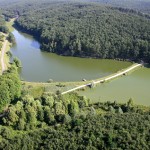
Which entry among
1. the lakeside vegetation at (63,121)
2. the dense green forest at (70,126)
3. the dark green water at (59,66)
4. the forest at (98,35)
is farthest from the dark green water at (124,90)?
the forest at (98,35)

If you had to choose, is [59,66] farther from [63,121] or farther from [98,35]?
[63,121]

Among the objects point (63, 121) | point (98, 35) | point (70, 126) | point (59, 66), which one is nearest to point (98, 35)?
point (98, 35)

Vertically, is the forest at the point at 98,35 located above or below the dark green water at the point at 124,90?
above

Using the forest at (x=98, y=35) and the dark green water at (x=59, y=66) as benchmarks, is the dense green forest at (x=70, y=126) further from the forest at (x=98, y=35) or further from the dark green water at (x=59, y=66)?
the forest at (x=98, y=35)

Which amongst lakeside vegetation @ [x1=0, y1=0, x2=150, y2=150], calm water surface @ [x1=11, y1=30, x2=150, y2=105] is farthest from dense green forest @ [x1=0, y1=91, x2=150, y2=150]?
calm water surface @ [x1=11, y1=30, x2=150, y2=105]

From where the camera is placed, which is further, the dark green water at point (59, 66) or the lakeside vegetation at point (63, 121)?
the dark green water at point (59, 66)

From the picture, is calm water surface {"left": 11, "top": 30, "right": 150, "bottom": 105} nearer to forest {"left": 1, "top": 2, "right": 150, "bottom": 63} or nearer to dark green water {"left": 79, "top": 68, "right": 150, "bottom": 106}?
dark green water {"left": 79, "top": 68, "right": 150, "bottom": 106}
